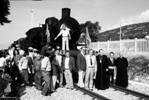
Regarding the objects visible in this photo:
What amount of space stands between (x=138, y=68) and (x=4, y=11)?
2363cm

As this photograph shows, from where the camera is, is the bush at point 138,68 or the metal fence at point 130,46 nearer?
the bush at point 138,68

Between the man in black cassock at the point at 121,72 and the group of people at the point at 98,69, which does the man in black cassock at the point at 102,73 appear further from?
the man in black cassock at the point at 121,72

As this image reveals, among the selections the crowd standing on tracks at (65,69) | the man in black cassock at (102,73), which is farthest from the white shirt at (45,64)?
the man in black cassock at (102,73)

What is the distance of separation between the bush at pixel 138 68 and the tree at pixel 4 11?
68.3 ft

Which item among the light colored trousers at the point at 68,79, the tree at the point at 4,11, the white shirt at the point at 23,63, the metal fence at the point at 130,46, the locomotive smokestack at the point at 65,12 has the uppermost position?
the tree at the point at 4,11

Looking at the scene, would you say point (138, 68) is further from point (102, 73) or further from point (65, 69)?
point (65, 69)

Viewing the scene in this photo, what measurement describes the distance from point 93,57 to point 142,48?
840cm

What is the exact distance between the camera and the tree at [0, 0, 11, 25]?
36287 mm

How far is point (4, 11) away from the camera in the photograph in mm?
37906

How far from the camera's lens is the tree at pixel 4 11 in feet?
119

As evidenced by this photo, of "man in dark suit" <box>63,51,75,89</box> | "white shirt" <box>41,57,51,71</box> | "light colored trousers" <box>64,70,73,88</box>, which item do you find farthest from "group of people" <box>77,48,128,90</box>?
"white shirt" <box>41,57,51,71</box>

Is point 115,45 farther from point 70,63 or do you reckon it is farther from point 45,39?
point 70,63

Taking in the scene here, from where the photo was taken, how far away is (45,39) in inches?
682

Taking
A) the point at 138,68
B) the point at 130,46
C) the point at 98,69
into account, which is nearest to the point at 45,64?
the point at 98,69
